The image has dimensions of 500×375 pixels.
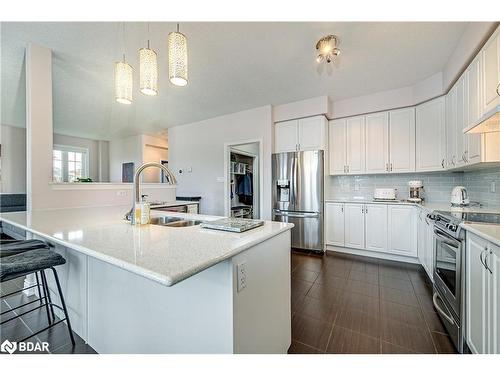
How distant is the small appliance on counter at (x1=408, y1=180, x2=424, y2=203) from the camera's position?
122 inches

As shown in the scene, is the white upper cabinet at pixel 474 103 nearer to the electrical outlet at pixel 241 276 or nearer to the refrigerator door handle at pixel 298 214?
the refrigerator door handle at pixel 298 214

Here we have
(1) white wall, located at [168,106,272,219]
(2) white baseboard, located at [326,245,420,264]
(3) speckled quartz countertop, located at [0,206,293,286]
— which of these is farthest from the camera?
(1) white wall, located at [168,106,272,219]

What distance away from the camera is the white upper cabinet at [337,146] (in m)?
3.66

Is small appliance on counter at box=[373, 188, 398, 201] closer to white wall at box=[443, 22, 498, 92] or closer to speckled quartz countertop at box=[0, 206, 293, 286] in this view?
white wall at box=[443, 22, 498, 92]

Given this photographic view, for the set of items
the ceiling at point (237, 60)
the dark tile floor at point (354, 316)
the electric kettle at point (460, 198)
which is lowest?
the dark tile floor at point (354, 316)

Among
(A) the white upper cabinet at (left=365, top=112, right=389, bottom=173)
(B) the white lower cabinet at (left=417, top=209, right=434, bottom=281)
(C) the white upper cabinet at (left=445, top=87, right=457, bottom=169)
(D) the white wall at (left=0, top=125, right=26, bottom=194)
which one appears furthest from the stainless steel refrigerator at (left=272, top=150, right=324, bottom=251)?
(D) the white wall at (left=0, top=125, right=26, bottom=194)

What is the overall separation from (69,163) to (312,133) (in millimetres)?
7065

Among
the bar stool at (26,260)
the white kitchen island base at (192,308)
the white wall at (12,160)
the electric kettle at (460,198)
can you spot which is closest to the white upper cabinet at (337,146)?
the electric kettle at (460,198)

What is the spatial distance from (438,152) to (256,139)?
2717 mm

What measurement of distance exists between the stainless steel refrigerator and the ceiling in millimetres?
1031

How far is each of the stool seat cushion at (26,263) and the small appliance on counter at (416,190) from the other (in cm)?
399

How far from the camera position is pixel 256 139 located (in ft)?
13.1

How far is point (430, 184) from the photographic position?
3221mm
